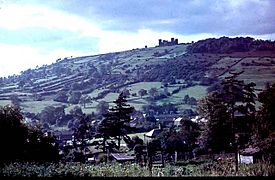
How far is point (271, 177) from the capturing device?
19.6 ft

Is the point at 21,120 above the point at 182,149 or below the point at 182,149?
above

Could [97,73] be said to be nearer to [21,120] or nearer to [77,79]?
[77,79]

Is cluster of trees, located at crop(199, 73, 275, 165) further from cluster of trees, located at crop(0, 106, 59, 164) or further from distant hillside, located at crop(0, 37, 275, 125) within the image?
cluster of trees, located at crop(0, 106, 59, 164)

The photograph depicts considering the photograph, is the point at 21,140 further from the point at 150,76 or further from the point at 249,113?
the point at 150,76

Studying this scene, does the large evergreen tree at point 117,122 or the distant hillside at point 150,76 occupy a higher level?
the distant hillside at point 150,76

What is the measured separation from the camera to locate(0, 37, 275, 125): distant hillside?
16672mm

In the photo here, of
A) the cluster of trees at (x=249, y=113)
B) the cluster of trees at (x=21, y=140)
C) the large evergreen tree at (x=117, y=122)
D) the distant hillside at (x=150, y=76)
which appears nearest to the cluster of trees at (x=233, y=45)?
the distant hillside at (x=150, y=76)

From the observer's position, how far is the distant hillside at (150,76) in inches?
656

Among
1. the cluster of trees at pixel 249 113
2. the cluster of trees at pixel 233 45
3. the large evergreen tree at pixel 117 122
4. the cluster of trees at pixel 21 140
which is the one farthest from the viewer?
the large evergreen tree at pixel 117 122

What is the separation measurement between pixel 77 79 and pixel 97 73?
1.37 meters

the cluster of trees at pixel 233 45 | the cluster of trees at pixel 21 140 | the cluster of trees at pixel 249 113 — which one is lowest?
the cluster of trees at pixel 21 140

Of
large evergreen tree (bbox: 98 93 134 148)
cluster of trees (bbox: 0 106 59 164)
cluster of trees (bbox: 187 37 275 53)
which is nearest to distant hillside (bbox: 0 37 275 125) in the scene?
cluster of trees (bbox: 187 37 275 53)

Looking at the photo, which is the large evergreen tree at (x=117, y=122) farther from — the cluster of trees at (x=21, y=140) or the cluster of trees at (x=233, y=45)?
the cluster of trees at (x=233, y=45)

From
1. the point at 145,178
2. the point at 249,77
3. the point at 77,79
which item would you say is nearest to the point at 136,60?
the point at 77,79
